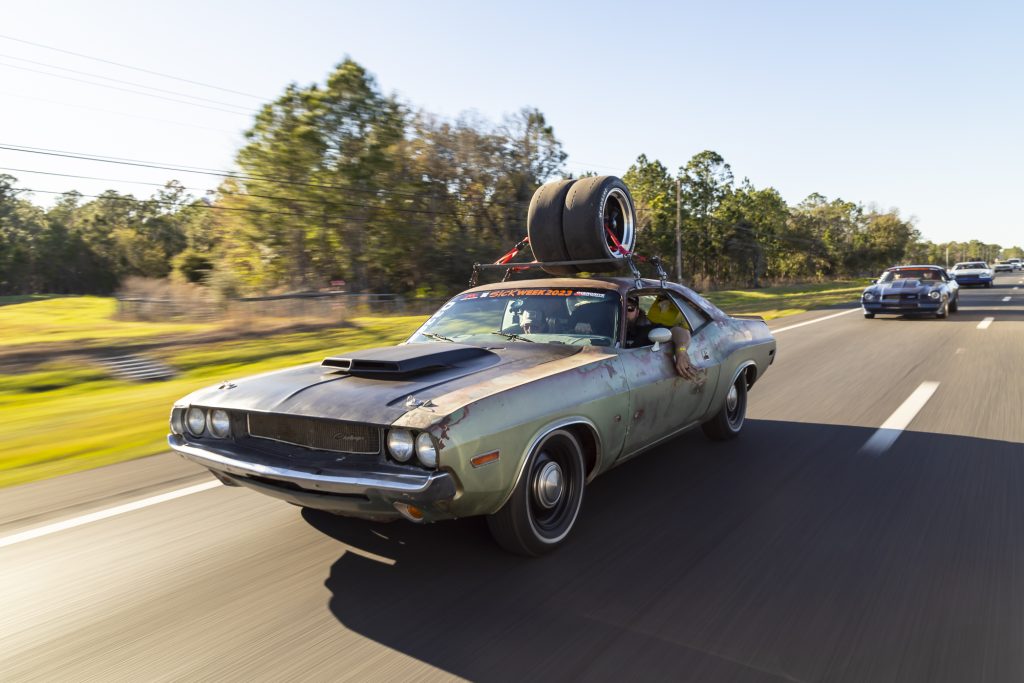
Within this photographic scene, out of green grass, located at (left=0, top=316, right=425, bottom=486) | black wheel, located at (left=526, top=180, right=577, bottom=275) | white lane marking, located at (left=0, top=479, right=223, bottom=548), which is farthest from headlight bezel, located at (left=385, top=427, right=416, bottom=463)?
green grass, located at (left=0, top=316, right=425, bottom=486)

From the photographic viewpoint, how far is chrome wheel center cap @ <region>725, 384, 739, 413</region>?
5727 mm

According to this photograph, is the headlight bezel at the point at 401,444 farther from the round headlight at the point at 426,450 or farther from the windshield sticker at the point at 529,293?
the windshield sticker at the point at 529,293

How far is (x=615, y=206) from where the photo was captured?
6.05 metres

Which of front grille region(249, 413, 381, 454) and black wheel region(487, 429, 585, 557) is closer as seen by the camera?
front grille region(249, 413, 381, 454)

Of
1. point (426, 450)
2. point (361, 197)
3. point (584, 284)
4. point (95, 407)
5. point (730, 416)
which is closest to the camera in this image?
point (426, 450)

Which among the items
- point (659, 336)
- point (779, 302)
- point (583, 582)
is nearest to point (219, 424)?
point (583, 582)

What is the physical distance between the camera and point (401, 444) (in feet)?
9.65

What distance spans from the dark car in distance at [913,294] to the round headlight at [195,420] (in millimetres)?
17133

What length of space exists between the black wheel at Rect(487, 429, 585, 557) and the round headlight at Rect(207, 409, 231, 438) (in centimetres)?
144

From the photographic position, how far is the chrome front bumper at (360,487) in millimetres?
2842

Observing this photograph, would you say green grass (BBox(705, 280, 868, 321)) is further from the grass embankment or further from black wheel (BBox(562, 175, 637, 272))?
black wheel (BBox(562, 175, 637, 272))

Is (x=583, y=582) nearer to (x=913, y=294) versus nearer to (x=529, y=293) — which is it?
(x=529, y=293)

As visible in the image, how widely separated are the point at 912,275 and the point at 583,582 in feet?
59.2

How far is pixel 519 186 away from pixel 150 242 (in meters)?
51.4
